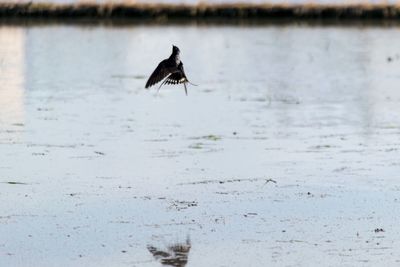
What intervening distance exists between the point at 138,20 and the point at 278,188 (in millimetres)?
21098

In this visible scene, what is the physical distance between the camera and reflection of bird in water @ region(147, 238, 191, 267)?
20.5 ft

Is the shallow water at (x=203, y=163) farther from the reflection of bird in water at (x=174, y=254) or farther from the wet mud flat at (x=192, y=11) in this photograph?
the wet mud flat at (x=192, y=11)

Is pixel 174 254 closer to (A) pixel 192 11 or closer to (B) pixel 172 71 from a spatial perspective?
(B) pixel 172 71

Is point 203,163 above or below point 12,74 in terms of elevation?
above

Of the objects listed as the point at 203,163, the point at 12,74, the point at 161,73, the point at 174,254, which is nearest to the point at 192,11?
the point at 12,74

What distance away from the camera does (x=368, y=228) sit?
712cm

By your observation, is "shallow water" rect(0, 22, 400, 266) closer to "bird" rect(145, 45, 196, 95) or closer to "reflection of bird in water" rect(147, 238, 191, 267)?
"reflection of bird in water" rect(147, 238, 191, 267)

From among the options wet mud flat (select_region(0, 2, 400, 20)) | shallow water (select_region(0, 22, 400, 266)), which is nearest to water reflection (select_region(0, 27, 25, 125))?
shallow water (select_region(0, 22, 400, 266))

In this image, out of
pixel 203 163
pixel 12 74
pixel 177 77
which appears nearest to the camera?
pixel 177 77

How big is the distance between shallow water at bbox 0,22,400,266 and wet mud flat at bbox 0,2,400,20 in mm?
10241

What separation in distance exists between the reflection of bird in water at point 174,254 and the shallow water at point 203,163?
0.17 ft

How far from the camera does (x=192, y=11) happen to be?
29.2m

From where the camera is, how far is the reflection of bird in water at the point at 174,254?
20.5 feet

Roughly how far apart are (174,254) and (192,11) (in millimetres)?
23099
